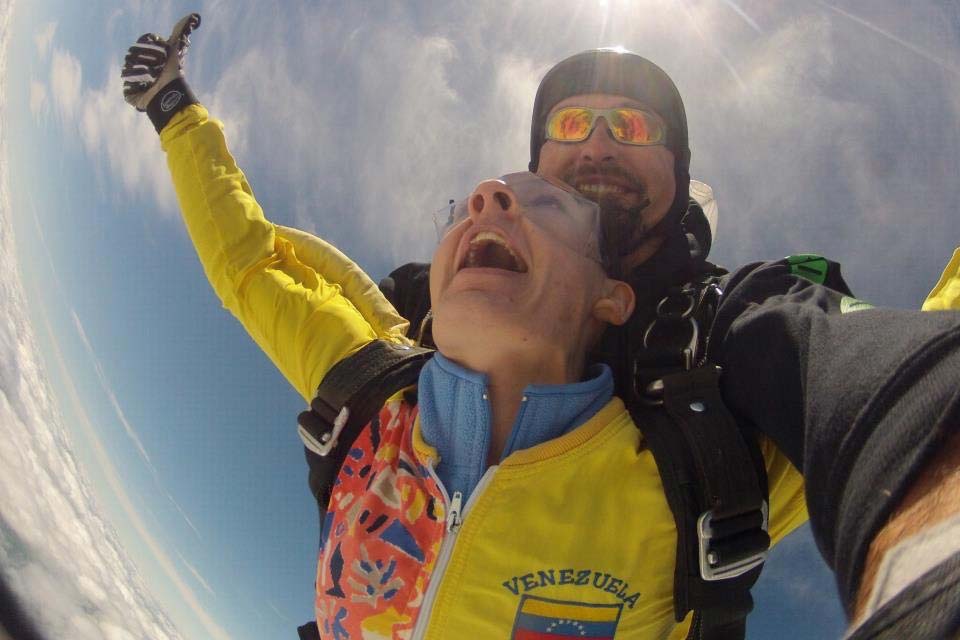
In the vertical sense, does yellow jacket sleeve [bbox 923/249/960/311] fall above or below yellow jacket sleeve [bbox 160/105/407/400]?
below

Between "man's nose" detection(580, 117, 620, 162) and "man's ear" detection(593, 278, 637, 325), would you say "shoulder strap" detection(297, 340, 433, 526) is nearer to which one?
"man's ear" detection(593, 278, 637, 325)

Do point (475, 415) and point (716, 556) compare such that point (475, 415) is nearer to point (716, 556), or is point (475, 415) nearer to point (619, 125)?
point (716, 556)

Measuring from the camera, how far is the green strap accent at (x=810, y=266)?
112 cm

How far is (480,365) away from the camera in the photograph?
1.11 m

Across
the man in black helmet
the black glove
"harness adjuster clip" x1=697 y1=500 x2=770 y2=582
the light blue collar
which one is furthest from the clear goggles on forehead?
the black glove

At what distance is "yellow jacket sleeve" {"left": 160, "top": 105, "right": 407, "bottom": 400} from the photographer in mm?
1457

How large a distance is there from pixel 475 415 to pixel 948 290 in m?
1.12

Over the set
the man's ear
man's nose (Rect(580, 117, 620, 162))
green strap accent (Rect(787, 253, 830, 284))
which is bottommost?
green strap accent (Rect(787, 253, 830, 284))

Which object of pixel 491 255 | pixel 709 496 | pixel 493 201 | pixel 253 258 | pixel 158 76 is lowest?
pixel 709 496

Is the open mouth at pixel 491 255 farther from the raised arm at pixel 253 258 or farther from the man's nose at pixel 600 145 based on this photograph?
the man's nose at pixel 600 145

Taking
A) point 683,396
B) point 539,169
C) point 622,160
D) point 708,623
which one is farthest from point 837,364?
point 539,169

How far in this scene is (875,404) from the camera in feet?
1.88

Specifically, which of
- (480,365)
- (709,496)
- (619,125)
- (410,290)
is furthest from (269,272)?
(709,496)

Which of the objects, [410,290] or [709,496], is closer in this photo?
[709,496]
